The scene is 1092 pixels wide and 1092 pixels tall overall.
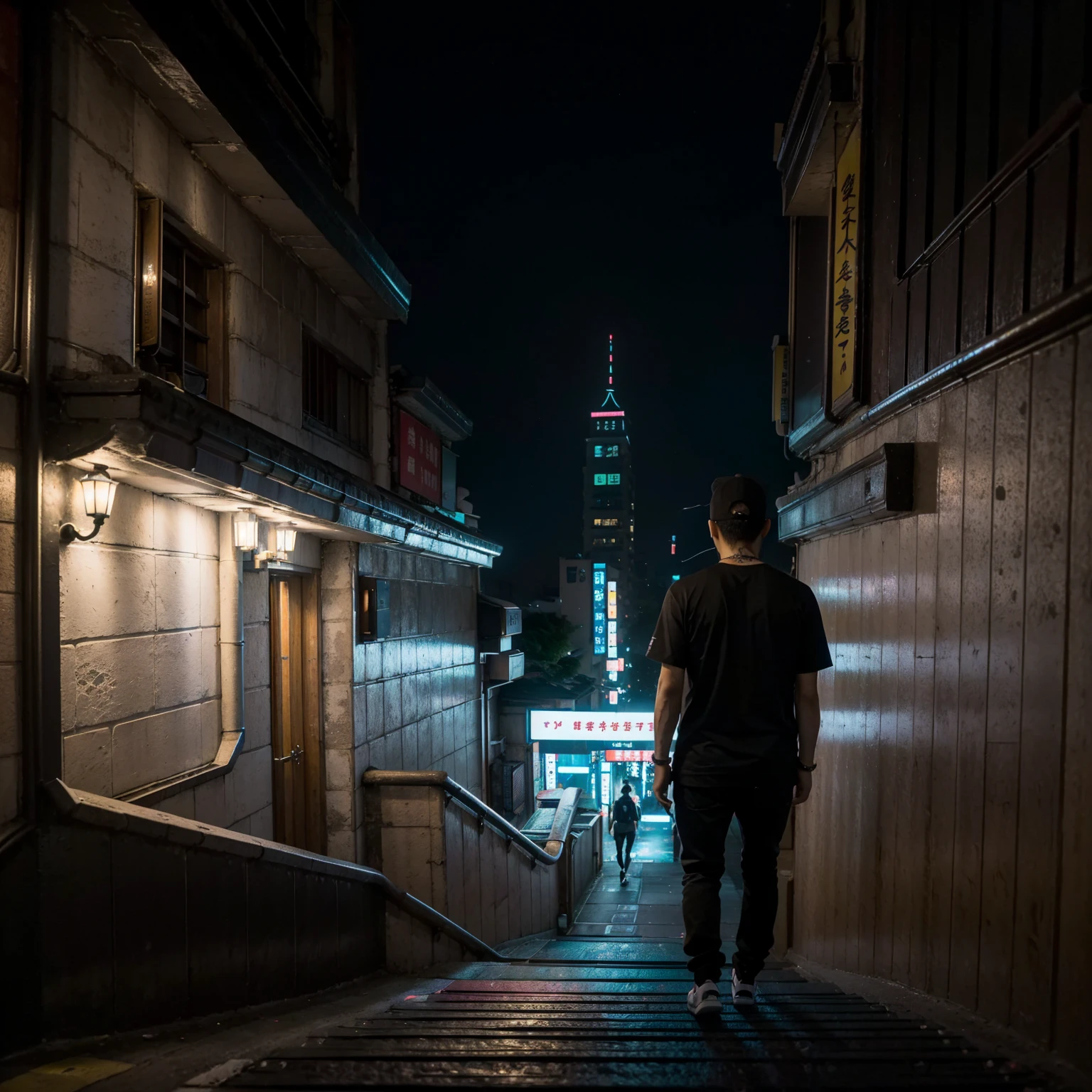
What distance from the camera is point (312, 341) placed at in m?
9.25

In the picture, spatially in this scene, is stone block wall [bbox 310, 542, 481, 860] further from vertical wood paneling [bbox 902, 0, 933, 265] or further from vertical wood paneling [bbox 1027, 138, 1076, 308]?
vertical wood paneling [bbox 1027, 138, 1076, 308]

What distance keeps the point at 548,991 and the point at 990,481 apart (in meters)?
3.33

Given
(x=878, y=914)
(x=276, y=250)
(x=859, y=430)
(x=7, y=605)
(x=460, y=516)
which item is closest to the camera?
(x=7, y=605)

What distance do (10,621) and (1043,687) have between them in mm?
4318

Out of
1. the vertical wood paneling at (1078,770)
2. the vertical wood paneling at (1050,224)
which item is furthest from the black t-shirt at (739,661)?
the vertical wood paneling at (1050,224)

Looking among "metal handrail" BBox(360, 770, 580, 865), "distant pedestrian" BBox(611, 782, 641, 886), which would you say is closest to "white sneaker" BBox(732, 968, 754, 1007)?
"metal handrail" BBox(360, 770, 580, 865)

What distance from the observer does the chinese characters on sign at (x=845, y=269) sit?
6.03m

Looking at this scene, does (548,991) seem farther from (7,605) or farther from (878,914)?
(7,605)

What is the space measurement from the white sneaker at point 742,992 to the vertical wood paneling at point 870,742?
4.44 ft

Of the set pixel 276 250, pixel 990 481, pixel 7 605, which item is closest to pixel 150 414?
pixel 7 605

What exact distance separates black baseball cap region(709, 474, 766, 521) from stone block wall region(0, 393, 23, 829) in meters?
3.29

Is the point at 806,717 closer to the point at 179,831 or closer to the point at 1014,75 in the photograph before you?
the point at 1014,75

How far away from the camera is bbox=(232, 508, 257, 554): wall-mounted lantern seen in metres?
6.67

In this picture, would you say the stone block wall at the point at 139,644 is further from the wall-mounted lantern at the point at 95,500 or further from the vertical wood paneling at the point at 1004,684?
the vertical wood paneling at the point at 1004,684
